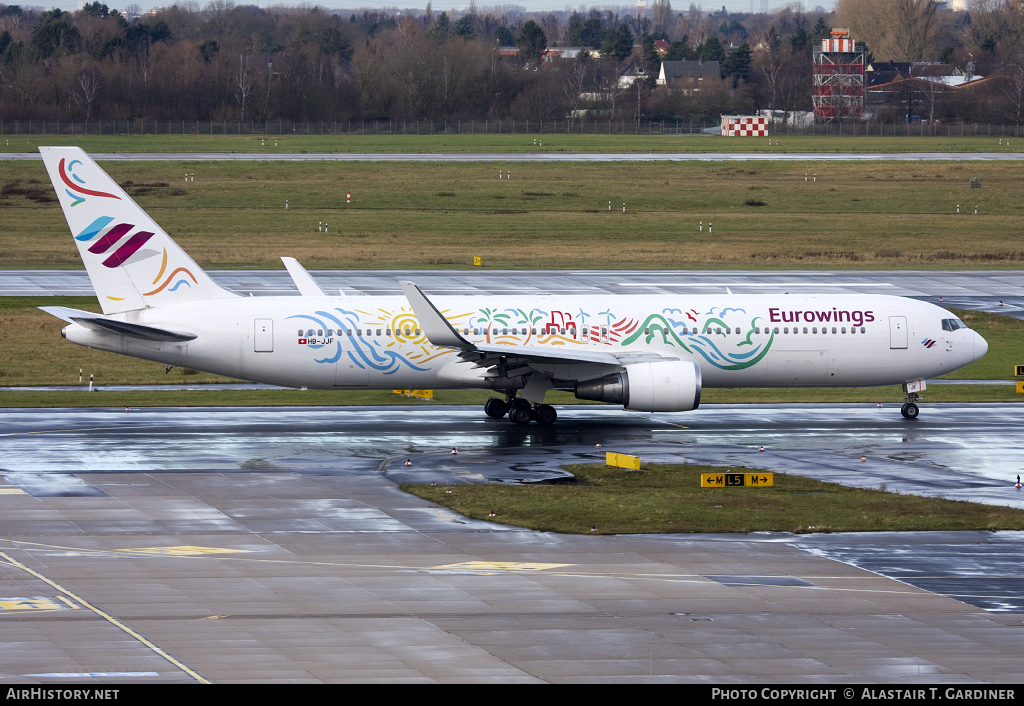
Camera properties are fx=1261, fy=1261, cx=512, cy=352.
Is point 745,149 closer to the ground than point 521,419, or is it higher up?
higher up

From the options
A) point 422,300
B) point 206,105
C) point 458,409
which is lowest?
point 458,409

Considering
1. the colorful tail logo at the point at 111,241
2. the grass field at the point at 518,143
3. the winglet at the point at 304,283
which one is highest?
the grass field at the point at 518,143

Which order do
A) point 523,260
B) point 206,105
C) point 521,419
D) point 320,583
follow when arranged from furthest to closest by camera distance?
1. point 206,105
2. point 523,260
3. point 521,419
4. point 320,583

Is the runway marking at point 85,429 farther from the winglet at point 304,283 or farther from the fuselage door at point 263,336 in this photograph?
the winglet at point 304,283

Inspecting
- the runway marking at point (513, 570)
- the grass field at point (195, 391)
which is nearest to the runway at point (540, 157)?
the grass field at point (195, 391)

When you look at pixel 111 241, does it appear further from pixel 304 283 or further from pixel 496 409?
pixel 496 409

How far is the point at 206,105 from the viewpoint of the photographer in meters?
183

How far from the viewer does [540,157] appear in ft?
440

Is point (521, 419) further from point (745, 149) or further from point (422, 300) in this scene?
point (745, 149)

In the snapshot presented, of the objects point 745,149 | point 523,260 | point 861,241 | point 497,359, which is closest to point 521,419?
point 497,359

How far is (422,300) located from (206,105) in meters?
154

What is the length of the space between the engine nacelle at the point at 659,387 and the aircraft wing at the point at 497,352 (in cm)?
80

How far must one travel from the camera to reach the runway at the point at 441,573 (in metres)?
19.5

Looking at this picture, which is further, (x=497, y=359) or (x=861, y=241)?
(x=861, y=241)
